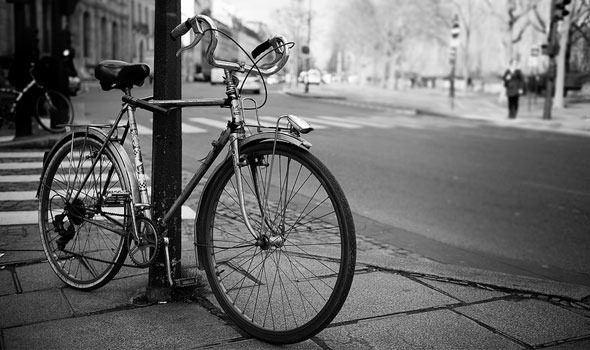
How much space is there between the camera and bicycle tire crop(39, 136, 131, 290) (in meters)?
3.42

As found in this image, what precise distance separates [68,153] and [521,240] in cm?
443

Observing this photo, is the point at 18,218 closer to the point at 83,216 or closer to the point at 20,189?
the point at 20,189

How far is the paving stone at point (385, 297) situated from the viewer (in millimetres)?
3264

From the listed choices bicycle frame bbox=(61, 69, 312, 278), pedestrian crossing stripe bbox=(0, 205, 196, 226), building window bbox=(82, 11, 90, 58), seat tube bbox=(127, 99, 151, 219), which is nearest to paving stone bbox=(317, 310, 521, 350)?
bicycle frame bbox=(61, 69, 312, 278)

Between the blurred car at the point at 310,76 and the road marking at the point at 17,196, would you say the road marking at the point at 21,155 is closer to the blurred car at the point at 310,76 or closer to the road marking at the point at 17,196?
the road marking at the point at 17,196

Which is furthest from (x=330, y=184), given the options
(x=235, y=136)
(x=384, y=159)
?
(x=384, y=159)

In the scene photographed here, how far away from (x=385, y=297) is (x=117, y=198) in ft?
4.82

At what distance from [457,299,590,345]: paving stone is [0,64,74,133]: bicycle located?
919 cm

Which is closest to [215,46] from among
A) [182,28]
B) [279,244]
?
[182,28]

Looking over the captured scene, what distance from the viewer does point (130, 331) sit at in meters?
2.95

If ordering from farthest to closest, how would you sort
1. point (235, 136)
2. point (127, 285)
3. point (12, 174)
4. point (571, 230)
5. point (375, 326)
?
point (12, 174) < point (571, 230) < point (127, 285) < point (375, 326) < point (235, 136)

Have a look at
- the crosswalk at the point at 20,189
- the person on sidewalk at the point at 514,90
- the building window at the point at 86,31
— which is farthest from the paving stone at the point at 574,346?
the building window at the point at 86,31

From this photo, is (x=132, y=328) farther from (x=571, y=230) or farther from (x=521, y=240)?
(x=571, y=230)

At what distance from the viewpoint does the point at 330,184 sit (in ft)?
8.51
